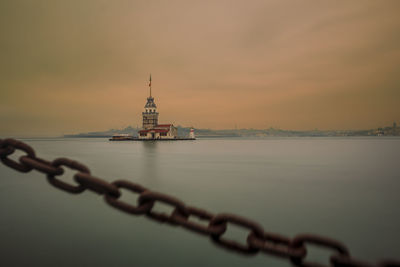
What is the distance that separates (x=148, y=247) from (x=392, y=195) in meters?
11.3

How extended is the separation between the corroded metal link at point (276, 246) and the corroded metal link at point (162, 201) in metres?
0.36

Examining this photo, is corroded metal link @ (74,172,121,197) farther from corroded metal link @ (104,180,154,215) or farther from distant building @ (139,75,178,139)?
distant building @ (139,75,178,139)

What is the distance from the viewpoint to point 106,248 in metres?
4.93

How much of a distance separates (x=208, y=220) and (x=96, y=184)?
24.6 inches

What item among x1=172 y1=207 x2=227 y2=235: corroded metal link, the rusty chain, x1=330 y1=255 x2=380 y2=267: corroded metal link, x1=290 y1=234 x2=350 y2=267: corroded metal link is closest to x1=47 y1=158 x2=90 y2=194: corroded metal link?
the rusty chain

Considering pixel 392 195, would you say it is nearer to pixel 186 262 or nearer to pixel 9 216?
pixel 186 262

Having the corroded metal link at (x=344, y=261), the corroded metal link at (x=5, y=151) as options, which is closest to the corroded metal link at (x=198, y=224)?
the corroded metal link at (x=344, y=261)

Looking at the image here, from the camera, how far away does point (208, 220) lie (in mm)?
1205

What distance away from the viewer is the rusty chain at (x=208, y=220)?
988mm

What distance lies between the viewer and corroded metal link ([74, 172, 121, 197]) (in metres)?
1.24

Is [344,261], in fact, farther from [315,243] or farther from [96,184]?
[96,184]

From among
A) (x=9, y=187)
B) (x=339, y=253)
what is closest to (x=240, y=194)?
(x=339, y=253)

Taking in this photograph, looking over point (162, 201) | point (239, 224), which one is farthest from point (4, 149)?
point (239, 224)

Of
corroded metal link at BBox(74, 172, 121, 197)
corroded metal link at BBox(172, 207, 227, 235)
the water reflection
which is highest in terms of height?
corroded metal link at BBox(74, 172, 121, 197)
